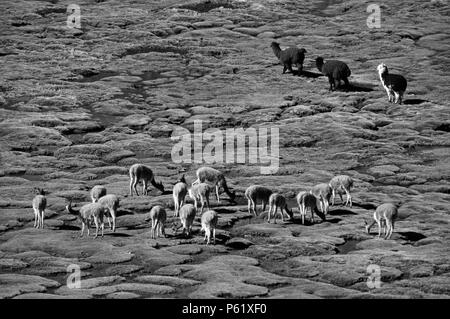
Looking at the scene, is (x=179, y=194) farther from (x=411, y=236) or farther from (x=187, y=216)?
(x=411, y=236)

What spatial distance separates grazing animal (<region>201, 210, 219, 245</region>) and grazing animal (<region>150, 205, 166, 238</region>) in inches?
84.5

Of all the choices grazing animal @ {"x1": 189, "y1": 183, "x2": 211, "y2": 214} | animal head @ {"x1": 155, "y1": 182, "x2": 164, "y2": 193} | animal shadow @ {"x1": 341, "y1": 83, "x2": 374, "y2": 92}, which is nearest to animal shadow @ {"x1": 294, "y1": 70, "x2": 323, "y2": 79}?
animal shadow @ {"x1": 341, "y1": 83, "x2": 374, "y2": 92}

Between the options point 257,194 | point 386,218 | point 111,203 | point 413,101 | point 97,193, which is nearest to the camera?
point 386,218

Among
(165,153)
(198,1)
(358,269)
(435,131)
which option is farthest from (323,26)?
(358,269)

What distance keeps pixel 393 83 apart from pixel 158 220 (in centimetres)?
Result: 3953

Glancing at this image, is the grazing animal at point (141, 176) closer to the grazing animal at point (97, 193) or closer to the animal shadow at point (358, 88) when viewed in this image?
the grazing animal at point (97, 193)

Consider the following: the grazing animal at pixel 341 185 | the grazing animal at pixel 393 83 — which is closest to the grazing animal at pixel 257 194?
the grazing animal at pixel 341 185

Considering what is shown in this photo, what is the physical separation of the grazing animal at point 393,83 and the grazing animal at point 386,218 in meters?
34.2

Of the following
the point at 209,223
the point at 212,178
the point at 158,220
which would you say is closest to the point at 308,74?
the point at 212,178

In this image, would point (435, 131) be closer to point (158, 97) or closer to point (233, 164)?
point (233, 164)

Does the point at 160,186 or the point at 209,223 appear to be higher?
the point at 160,186

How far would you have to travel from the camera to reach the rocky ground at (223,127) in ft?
131

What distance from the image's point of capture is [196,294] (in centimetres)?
3691

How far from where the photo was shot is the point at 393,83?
76562mm
